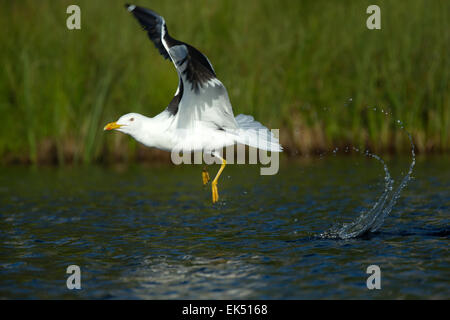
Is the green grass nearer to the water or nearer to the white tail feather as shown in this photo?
the water

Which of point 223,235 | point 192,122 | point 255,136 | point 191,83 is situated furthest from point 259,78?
point 191,83

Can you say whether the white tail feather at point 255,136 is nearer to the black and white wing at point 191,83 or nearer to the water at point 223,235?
the black and white wing at point 191,83

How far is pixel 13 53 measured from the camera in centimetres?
1505

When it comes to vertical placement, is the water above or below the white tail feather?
below

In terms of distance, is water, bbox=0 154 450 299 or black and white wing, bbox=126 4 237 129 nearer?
water, bbox=0 154 450 299

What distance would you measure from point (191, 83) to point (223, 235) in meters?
2.11

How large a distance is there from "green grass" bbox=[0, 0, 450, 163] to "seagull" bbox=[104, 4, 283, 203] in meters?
6.00

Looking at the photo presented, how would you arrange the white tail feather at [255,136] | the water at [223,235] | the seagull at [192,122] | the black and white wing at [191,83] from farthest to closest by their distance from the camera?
the white tail feather at [255,136] → the seagull at [192,122] → the black and white wing at [191,83] → the water at [223,235]

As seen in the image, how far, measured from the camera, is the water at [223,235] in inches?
260

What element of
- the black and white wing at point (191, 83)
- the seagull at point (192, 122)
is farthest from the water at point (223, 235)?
the black and white wing at point (191, 83)

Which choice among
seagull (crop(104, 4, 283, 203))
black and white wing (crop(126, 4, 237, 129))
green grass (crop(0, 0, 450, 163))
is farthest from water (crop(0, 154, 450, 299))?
black and white wing (crop(126, 4, 237, 129))

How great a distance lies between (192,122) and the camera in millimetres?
8586

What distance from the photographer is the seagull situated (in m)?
7.77
